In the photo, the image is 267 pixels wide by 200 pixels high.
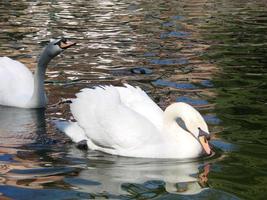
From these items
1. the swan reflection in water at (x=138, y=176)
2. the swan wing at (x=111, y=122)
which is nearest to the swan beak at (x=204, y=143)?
the swan reflection in water at (x=138, y=176)

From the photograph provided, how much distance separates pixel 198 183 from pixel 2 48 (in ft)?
34.3

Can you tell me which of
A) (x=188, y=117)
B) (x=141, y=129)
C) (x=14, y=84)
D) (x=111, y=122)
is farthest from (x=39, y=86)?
(x=188, y=117)

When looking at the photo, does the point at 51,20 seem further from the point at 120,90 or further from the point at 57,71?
the point at 120,90

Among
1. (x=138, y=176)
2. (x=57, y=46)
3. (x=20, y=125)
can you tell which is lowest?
(x=138, y=176)

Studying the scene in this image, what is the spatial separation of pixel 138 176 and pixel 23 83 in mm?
4442

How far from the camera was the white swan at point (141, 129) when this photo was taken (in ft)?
23.8

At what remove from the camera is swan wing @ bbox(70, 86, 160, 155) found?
7285 mm

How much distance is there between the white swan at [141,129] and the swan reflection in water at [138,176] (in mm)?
116

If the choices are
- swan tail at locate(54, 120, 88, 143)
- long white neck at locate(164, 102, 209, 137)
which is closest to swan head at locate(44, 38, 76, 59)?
→ swan tail at locate(54, 120, 88, 143)

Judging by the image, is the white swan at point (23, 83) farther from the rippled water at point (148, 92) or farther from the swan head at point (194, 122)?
the swan head at point (194, 122)

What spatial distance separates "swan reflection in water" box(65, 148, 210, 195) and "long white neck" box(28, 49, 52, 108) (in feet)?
9.16

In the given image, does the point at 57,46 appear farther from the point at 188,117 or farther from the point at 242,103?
the point at 188,117

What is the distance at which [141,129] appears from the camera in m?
7.27

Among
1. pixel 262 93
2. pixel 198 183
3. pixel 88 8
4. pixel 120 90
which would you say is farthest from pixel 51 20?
pixel 198 183
